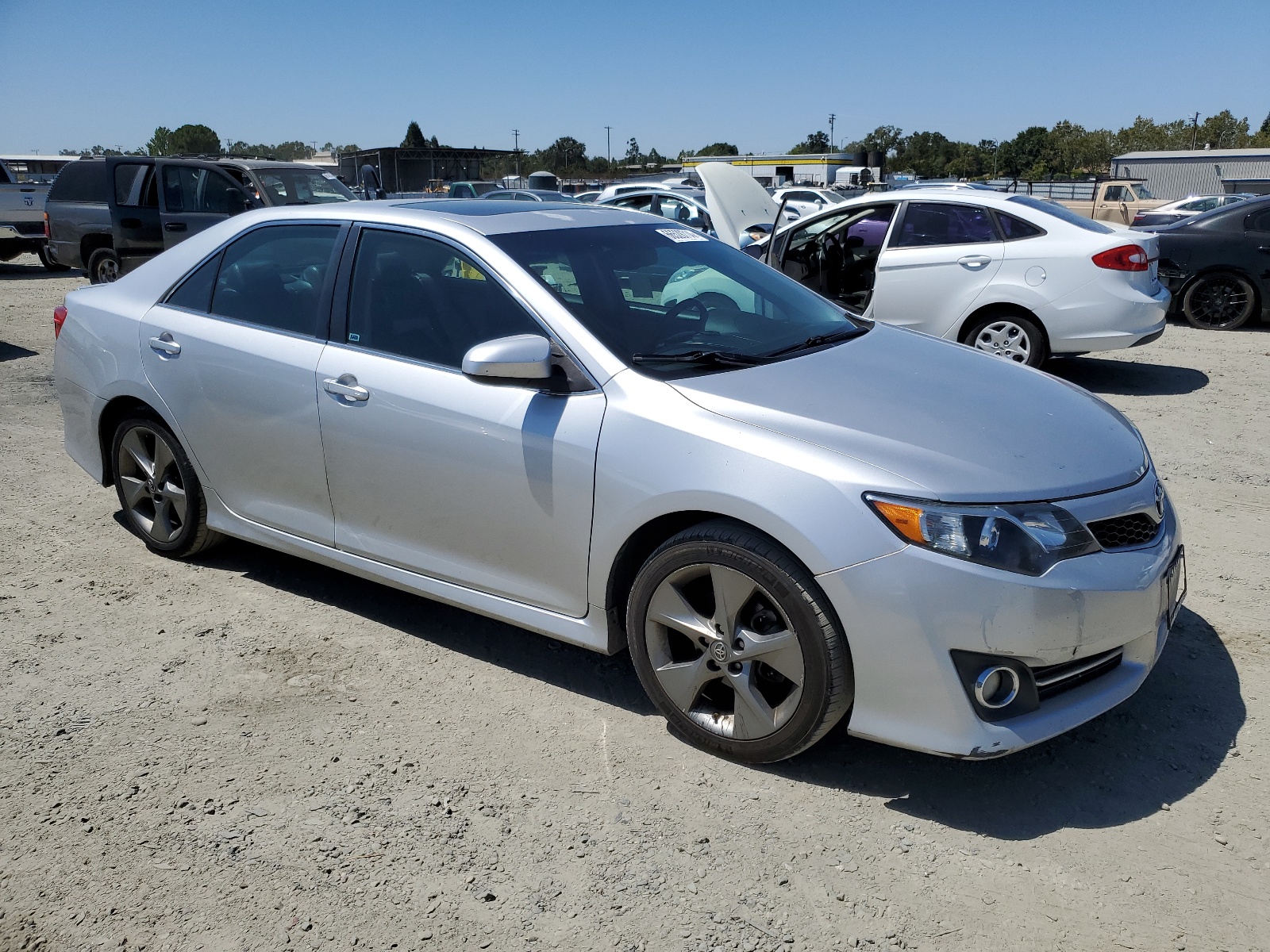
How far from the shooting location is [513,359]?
312 cm

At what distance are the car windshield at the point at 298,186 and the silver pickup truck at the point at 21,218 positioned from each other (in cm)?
627

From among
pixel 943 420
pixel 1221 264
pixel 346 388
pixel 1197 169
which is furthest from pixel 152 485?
pixel 1197 169

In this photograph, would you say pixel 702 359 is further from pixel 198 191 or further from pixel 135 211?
pixel 135 211

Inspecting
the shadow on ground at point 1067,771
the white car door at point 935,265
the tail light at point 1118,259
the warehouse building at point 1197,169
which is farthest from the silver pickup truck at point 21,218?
the warehouse building at point 1197,169

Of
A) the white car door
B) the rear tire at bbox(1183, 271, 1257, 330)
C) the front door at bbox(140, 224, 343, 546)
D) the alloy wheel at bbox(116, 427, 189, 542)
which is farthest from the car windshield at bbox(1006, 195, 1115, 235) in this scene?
the alloy wheel at bbox(116, 427, 189, 542)

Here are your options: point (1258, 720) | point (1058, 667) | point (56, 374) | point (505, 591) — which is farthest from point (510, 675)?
point (56, 374)

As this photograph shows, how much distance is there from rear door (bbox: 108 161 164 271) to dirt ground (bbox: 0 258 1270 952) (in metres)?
9.44

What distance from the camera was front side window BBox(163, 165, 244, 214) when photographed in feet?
39.7

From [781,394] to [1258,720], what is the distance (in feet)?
6.27

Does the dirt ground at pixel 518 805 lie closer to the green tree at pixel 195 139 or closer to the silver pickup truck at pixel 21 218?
the silver pickup truck at pixel 21 218

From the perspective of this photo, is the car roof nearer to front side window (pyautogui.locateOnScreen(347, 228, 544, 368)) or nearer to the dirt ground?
front side window (pyautogui.locateOnScreen(347, 228, 544, 368))

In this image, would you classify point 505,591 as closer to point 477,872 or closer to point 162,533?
point 477,872

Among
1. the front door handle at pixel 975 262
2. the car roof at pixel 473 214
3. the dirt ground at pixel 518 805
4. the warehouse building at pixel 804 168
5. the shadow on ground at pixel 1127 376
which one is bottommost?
the dirt ground at pixel 518 805

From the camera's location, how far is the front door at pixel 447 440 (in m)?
3.21
